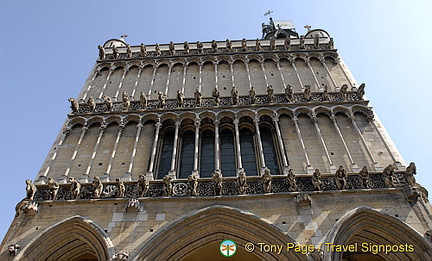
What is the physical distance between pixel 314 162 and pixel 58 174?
8142mm

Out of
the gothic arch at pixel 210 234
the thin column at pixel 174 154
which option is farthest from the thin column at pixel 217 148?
the gothic arch at pixel 210 234

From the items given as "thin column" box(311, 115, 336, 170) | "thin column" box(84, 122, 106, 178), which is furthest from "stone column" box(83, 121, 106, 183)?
"thin column" box(311, 115, 336, 170)

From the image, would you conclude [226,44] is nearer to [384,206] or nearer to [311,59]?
[311,59]

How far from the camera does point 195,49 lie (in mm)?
18219

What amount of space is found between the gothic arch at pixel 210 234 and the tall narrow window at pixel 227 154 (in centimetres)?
246

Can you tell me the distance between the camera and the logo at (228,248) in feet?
33.5

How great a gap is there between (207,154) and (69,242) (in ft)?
17.3

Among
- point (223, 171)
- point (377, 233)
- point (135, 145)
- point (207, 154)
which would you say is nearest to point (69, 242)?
point (135, 145)

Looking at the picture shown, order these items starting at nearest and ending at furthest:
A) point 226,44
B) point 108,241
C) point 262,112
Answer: point 108,241 < point 262,112 < point 226,44

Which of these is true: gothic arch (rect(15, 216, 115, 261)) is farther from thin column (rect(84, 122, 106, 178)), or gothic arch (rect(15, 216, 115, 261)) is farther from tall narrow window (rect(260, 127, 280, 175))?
tall narrow window (rect(260, 127, 280, 175))

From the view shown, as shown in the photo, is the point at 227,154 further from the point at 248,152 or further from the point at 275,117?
the point at 275,117

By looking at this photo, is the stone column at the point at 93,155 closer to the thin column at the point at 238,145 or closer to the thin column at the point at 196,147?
the thin column at the point at 196,147

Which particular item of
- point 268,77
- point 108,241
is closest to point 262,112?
point 268,77

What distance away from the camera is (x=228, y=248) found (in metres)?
10.2
